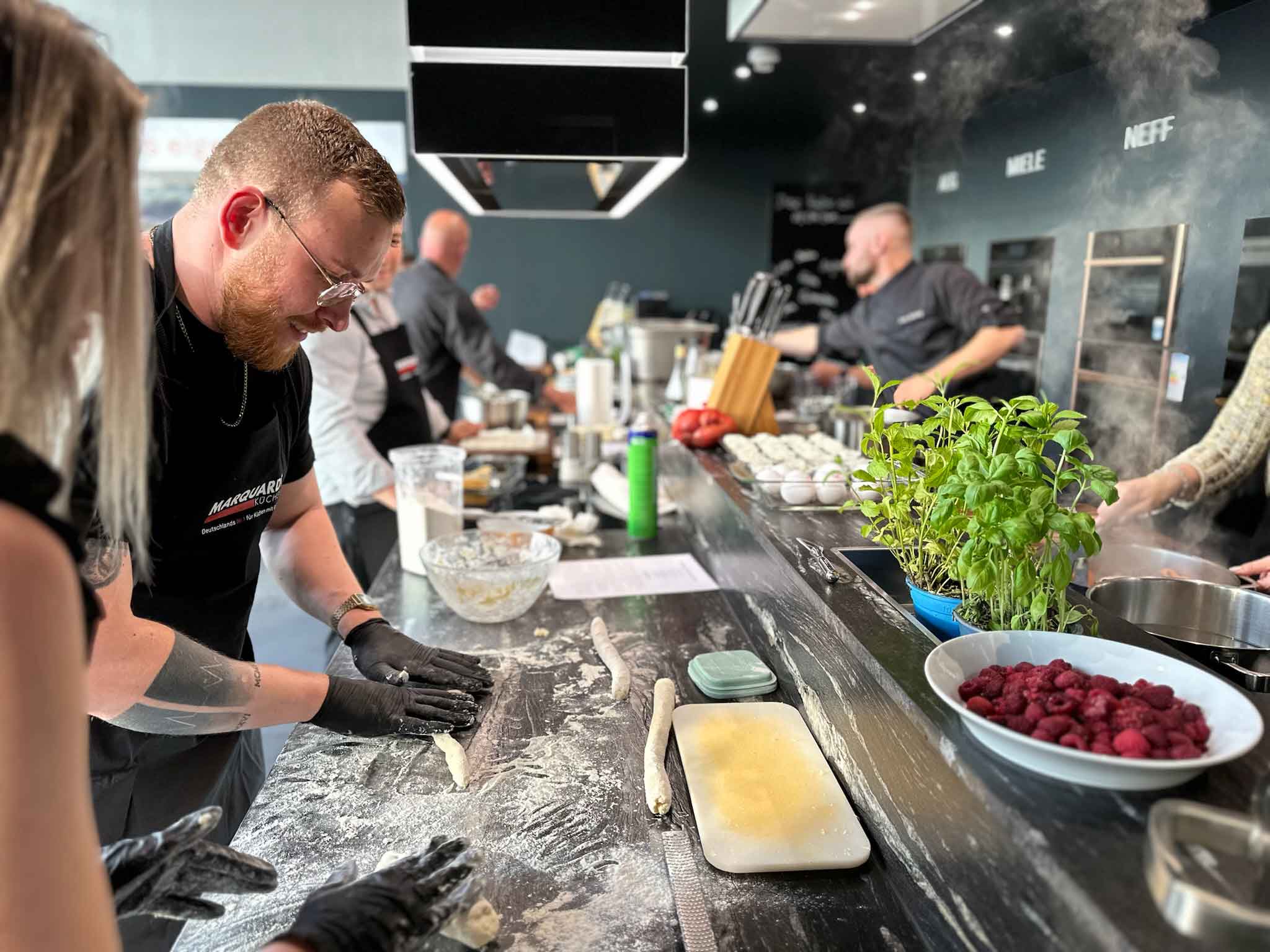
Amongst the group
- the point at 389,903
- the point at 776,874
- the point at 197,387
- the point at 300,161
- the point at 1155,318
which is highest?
the point at 300,161

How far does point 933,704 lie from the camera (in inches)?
39.4

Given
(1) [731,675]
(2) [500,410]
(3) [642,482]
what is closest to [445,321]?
(2) [500,410]

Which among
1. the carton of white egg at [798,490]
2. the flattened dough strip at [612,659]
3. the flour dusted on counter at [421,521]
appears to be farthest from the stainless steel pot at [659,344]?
the flattened dough strip at [612,659]

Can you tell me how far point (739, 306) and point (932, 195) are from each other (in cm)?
197

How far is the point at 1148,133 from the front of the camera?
1.87m

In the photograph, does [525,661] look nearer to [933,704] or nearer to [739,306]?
[933,704]

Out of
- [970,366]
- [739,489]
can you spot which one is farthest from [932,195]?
[739,489]

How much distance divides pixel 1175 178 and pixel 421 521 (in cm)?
195

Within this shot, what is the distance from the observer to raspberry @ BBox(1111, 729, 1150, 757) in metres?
0.79

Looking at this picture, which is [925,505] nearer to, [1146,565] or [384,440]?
[1146,565]

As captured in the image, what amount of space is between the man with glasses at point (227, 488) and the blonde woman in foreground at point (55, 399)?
2.01 ft

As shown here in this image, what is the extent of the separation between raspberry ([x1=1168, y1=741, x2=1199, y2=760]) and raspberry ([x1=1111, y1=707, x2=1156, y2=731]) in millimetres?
31

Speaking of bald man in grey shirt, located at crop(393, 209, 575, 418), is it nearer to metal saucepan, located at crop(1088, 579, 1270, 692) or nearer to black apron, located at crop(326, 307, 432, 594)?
black apron, located at crop(326, 307, 432, 594)

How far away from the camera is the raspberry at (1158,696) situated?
34.5 inches
